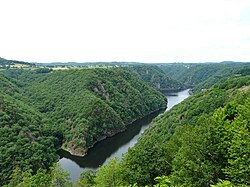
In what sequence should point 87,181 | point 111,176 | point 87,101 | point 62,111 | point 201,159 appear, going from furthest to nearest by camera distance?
1. point 87,101
2. point 62,111
3. point 87,181
4. point 111,176
5. point 201,159

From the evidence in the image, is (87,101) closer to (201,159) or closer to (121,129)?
(121,129)

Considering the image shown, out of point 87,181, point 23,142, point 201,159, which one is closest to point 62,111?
point 23,142

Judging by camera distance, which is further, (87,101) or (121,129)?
(121,129)

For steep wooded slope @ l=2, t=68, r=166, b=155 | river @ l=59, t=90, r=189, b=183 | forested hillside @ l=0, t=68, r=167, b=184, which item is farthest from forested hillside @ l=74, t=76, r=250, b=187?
steep wooded slope @ l=2, t=68, r=166, b=155

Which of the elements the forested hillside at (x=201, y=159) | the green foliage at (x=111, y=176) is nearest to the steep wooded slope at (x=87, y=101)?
the green foliage at (x=111, y=176)

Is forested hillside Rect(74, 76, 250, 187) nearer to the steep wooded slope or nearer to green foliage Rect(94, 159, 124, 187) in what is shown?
green foliage Rect(94, 159, 124, 187)

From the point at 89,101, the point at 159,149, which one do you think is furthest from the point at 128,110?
the point at 159,149
